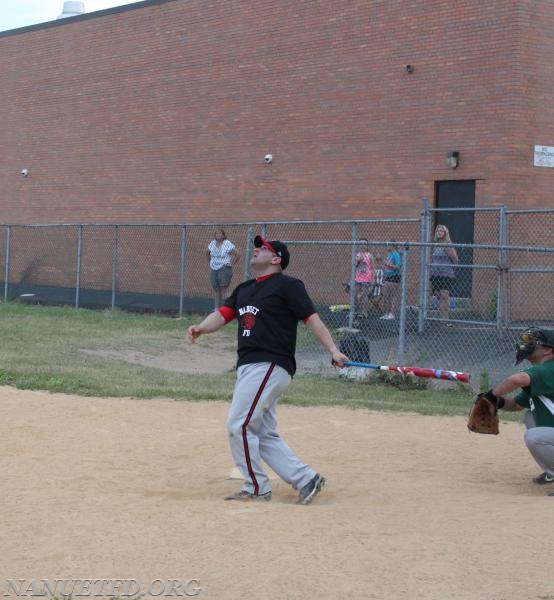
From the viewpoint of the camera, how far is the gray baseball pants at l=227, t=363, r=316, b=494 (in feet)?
23.7

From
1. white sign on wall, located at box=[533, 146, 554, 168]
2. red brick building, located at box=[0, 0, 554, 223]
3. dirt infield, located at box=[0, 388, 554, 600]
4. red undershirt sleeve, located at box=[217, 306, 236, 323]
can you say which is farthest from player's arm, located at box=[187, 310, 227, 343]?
white sign on wall, located at box=[533, 146, 554, 168]

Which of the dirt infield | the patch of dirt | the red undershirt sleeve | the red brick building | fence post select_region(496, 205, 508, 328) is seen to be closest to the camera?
the dirt infield

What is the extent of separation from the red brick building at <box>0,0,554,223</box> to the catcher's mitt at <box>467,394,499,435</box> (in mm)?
11994

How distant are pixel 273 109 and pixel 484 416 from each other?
661 inches

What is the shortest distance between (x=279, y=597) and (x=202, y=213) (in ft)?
69.4

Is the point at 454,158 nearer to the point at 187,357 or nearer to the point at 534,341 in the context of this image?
the point at 187,357

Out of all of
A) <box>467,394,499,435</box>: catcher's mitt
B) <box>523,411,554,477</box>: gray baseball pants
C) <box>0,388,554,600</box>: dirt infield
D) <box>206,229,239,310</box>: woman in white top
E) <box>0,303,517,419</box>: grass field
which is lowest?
<box>0,388,554,600</box>: dirt infield

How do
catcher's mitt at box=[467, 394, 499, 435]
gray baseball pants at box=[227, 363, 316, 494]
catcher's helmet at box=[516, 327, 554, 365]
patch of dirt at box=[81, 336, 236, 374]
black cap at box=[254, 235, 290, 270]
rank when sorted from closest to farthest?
gray baseball pants at box=[227, 363, 316, 494], black cap at box=[254, 235, 290, 270], catcher's helmet at box=[516, 327, 554, 365], catcher's mitt at box=[467, 394, 499, 435], patch of dirt at box=[81, 336, 236, 374]

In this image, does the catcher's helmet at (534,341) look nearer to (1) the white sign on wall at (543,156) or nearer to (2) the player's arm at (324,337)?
(2) the player's arm at (324,337)

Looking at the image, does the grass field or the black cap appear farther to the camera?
the grass field

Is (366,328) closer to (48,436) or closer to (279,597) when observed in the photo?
(48,436)

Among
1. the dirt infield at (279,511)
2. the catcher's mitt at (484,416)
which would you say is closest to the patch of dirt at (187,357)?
the dirt infield at (279,511)

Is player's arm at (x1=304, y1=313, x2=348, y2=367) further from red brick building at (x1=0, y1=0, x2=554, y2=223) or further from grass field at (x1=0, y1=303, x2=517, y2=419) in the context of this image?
red brick building at (x1=0, y1=0, x2=554, y2=223)

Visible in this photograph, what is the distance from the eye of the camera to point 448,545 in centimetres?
580
